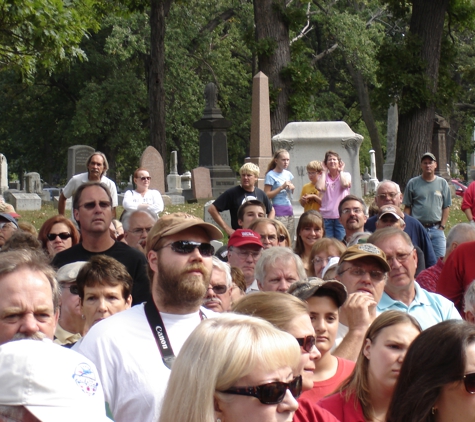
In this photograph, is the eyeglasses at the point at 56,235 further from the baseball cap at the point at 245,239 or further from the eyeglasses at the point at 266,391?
the eyeglasses at the point at 266,391

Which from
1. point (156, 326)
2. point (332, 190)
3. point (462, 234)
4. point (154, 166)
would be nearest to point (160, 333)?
point (156, 326)

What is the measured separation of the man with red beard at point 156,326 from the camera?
365 cm

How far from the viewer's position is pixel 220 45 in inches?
1716

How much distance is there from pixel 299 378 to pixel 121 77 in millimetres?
40623

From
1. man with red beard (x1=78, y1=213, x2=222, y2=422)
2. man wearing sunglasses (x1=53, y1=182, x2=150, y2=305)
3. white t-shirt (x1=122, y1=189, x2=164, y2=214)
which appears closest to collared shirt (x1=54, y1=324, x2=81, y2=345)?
man wearing sunglasses (x1=53, y1=182, x2=150, y2=305)

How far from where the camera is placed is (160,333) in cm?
380

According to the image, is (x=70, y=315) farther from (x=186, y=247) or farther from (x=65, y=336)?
(x=186, y=247)

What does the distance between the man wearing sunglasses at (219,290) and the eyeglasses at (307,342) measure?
1.74 meters

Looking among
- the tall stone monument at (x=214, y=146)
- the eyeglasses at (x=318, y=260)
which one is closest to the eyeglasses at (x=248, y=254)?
the eyeglasses at (x=318, y=260)

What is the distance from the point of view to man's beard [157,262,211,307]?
12.9 feet

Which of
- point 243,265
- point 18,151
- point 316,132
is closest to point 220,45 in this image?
point 18,151

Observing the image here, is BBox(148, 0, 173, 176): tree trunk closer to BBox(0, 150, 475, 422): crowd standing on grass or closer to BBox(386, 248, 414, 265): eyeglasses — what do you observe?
BBox(0, 150, 475, 422): crowd standing on grass

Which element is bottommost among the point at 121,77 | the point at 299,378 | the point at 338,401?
the point at 338,401

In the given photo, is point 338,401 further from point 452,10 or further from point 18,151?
point 18,151
